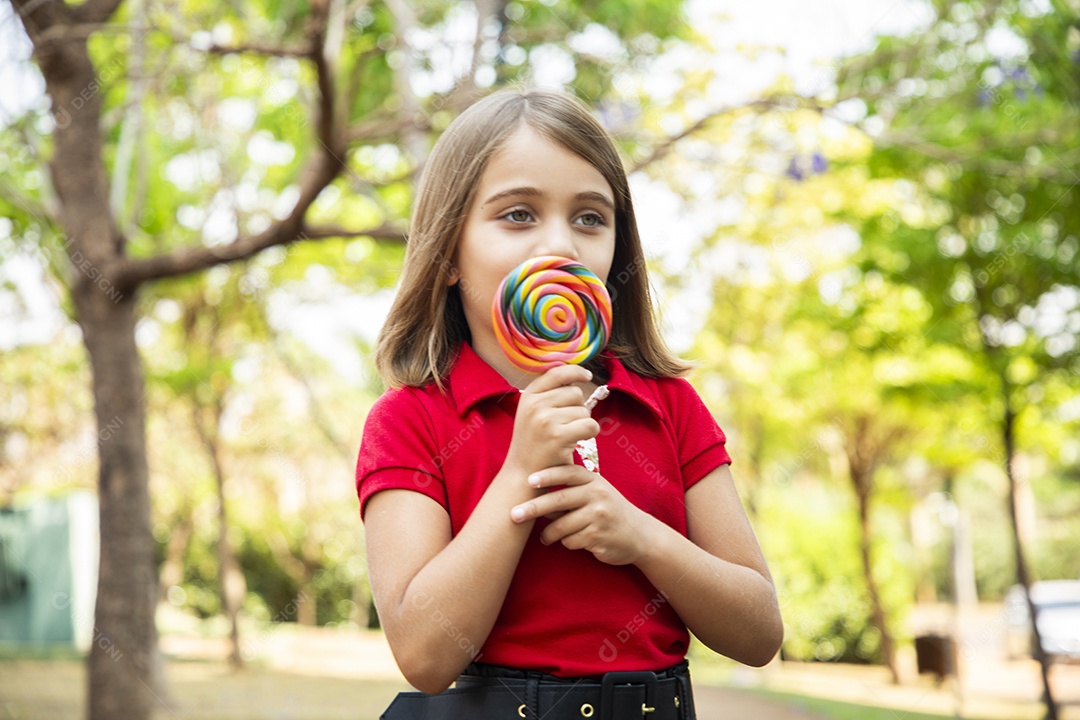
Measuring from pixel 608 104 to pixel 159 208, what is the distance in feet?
16.7

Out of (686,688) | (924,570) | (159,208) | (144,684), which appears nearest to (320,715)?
(144,684)

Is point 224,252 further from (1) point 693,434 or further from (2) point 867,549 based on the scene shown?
(2) point 867,549

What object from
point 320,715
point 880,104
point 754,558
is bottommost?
point 320,715

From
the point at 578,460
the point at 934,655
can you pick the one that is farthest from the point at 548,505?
the point at 934,655

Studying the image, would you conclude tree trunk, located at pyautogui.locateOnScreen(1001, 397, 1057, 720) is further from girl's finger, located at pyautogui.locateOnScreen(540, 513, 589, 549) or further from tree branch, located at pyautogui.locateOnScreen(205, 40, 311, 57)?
girl's finger, located at pyautogui.locateOnScreen(540, 513, 589, 549)

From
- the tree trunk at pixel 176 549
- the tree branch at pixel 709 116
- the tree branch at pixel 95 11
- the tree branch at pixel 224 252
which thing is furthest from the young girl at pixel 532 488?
the tree trunk at pixel 176 549

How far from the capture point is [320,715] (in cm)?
944

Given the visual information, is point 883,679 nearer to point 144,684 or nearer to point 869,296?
point 869,296

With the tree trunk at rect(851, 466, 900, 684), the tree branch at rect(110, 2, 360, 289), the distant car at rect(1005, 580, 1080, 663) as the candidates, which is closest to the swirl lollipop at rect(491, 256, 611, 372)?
the tree branch at rect(110, 2, 360, 289)

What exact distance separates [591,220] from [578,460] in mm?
419

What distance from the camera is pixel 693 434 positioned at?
6.18 ft

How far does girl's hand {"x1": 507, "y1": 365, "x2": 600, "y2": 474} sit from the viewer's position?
1579 millimetres

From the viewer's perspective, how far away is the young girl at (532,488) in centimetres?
158

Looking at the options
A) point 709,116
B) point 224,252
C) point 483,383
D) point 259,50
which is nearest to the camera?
point 483,383
